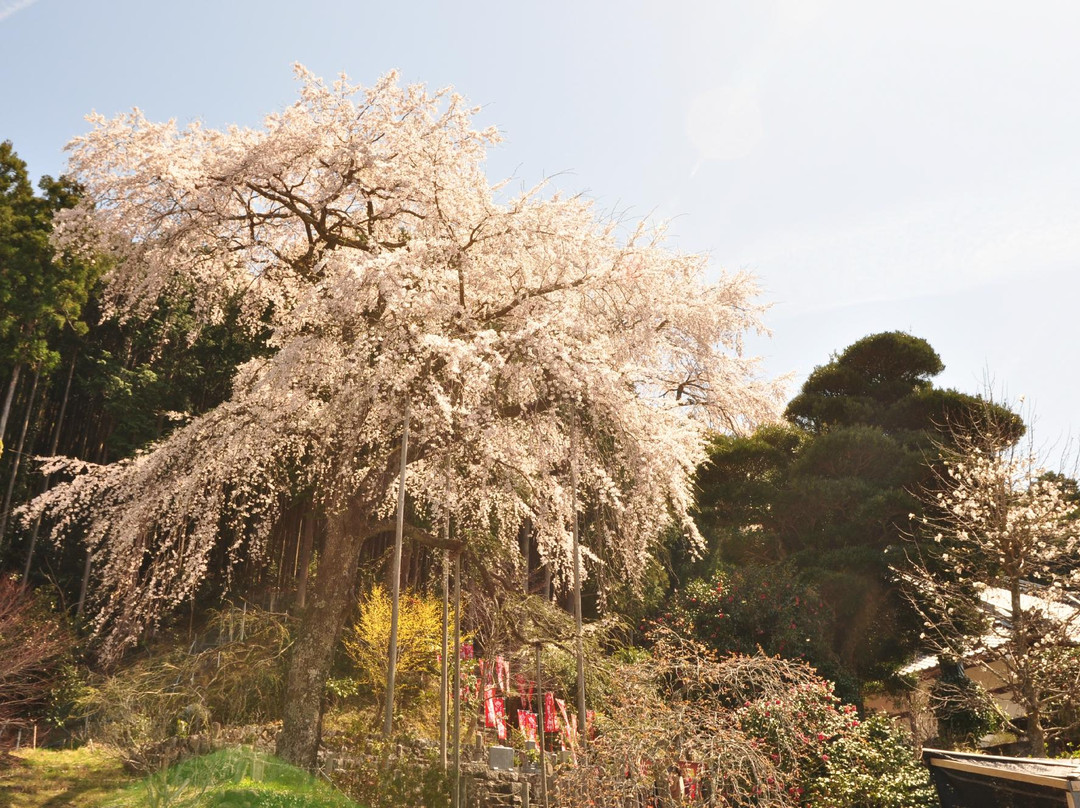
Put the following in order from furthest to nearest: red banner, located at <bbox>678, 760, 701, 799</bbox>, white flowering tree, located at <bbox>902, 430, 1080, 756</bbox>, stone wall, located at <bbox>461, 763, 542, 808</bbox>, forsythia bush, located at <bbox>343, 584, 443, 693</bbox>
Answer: forsythia bush, located at <bbox>343, 584, 443, 693</bbox> < white flowering tree, located at <bbox>902, 430, 1080, 756</bbox> < stone wall, located at <bbox>461, 763, 542, 808</bbox> < red banner, located at <bbox>678, 760, 701, 799</bbox>

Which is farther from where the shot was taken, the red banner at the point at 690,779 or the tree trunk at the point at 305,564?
the tree trunk at the point at 305,564

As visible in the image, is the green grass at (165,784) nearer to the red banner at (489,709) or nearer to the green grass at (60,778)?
the green grass at (60,778)

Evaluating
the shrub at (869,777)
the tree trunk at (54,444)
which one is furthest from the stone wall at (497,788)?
the tree trunk at (54,444)

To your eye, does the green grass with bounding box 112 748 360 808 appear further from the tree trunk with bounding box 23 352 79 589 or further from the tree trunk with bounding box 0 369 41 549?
the tree trunk with bounding box 23 352 79 589

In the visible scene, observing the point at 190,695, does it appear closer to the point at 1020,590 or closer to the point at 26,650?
the point at 26,650

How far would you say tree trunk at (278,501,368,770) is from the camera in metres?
7.34

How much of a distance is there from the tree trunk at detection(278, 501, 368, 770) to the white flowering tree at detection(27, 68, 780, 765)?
20mm

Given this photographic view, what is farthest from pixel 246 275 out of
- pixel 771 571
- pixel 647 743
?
pixel 771 571

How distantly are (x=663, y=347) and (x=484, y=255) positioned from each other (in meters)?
2.79

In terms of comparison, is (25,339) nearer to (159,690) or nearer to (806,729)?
(159,690)

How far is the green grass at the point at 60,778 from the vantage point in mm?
10250

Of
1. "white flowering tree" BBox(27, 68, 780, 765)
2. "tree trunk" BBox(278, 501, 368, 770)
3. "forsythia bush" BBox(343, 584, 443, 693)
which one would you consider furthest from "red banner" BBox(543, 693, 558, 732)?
"tree trunk" BBox(278, 501, 368, 770)

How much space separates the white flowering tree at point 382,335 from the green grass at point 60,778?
141 inches

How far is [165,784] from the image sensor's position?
8078 millimetres
